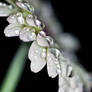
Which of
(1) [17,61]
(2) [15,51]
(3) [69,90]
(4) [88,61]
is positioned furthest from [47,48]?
(4) [88,61]

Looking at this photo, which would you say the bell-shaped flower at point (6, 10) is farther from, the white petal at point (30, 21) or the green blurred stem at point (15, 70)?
the green blurred stem at point (15, 70)

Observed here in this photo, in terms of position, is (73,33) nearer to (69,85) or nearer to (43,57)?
(69,85)

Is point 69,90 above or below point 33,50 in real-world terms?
below

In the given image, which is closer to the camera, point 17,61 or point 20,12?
point 20,12

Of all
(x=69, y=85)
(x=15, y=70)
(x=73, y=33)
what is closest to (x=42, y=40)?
(x=69, y=85)

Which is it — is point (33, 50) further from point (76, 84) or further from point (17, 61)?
point (17, 61)

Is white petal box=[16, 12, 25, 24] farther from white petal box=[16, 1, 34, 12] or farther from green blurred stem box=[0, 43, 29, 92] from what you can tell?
green blurred stem box=[0, 43, 29, 92]
